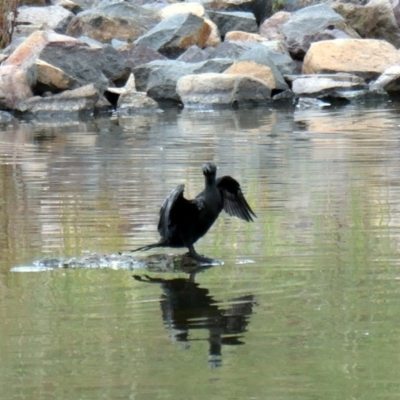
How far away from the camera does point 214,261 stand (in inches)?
280

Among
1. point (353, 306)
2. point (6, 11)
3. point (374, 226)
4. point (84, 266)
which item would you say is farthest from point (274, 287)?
point (6, 11)

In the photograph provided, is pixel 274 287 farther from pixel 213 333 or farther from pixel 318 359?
pixel 318 359

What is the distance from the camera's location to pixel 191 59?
840 inches

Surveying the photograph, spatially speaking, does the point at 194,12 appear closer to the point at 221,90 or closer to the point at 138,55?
the point at 138,55

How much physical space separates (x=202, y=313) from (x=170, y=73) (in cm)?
1428

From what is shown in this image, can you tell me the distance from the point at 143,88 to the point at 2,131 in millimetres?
4677

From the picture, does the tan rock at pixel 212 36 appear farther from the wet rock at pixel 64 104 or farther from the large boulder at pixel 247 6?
the wet rock at pixel 64 104

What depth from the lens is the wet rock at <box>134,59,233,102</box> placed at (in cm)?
2014

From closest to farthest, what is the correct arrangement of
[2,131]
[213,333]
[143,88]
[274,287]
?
[213,333] → [274,287] → [2,131] → [143,88]

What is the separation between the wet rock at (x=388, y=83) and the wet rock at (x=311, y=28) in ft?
7.17

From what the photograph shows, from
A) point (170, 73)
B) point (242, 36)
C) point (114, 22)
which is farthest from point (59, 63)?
point (242, 36)

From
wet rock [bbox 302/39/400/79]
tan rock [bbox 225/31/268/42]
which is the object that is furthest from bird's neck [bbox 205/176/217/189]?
tan rock [bbox 225/31/268/42]

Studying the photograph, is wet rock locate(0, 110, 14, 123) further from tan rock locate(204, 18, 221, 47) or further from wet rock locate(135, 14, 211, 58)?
tan rock locate(204, 18, 221, 47)

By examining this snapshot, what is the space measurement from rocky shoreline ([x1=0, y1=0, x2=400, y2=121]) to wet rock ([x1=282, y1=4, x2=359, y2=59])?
22 mm
